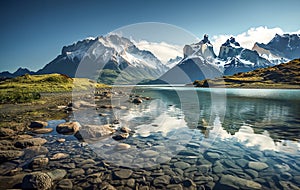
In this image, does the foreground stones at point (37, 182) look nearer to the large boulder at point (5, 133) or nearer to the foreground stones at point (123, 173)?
the foreground stones at point (123, 173)

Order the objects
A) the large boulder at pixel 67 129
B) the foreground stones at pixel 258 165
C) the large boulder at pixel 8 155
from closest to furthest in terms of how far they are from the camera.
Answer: the foreground stones at pixel 258 165 → the large boulder at pixel 8 155 → the large boulder at pixel 67 129

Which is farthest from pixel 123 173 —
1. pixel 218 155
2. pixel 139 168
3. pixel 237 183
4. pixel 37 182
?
pixel 218 155

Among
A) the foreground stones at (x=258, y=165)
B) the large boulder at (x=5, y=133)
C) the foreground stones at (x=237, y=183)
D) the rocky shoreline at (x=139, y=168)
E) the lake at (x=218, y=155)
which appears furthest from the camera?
the large boulder at (x=5, y=133)

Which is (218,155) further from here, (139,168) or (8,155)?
(8,155)

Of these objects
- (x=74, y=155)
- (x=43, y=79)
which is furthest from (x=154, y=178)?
(x=43, y=79)

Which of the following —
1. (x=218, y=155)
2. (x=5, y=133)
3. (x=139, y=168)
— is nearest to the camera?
(x=139, y=168)

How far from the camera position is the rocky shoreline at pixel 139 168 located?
30.7 feet

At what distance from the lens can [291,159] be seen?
12758 mm

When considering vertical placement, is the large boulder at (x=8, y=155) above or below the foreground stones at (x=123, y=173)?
above

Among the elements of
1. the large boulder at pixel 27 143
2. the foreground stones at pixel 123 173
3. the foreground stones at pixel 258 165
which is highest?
the large boulder at pixel 27 143

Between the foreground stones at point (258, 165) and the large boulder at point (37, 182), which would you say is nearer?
the large boulder at point (37, 182)

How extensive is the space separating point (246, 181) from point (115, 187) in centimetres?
692

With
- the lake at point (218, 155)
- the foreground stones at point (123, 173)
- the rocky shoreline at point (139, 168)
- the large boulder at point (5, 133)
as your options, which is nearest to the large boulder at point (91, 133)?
the rocky shoreline at point (139, 168)

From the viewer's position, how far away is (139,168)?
11258mm
